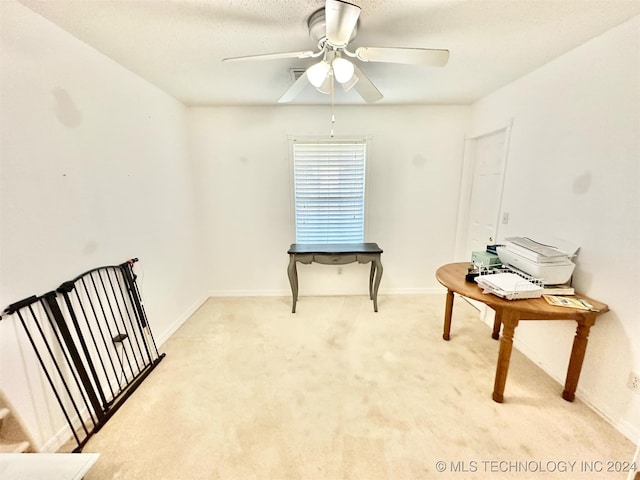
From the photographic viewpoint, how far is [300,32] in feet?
4.97

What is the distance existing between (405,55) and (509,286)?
1515 millimetres

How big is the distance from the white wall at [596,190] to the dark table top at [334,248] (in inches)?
57.5

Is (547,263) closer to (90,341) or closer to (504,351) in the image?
(504,351)

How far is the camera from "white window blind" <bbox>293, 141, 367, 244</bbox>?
3062mm

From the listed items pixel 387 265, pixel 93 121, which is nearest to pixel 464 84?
pixel 387 265

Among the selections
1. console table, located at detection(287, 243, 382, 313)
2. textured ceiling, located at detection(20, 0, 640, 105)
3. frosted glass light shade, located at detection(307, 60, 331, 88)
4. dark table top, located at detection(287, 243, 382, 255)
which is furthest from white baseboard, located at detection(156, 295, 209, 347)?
frosted glass light shade, located at detection(307, 60, 331, 88)

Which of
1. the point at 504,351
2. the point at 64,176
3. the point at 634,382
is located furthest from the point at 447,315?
the point at 64,176

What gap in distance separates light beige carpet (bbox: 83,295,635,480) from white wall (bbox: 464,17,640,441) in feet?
0.85

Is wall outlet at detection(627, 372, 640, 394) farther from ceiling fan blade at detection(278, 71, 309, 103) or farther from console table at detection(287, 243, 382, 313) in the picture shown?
ceiling fan blade at detection(278, 71, 309, 103)

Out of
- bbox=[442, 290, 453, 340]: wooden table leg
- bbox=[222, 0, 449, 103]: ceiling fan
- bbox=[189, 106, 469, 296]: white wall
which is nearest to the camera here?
bbox=[222, 0, 449, 103]: ceiling fan

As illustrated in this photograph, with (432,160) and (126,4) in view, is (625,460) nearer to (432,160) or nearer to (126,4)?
(432,160)

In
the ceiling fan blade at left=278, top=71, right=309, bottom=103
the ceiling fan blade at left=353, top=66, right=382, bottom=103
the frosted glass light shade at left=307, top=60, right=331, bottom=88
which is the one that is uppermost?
the ceiling fan blade at left=278, top=71, right=309, bottom=103

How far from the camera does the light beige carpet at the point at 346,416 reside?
1.32m

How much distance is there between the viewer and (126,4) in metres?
1.27
